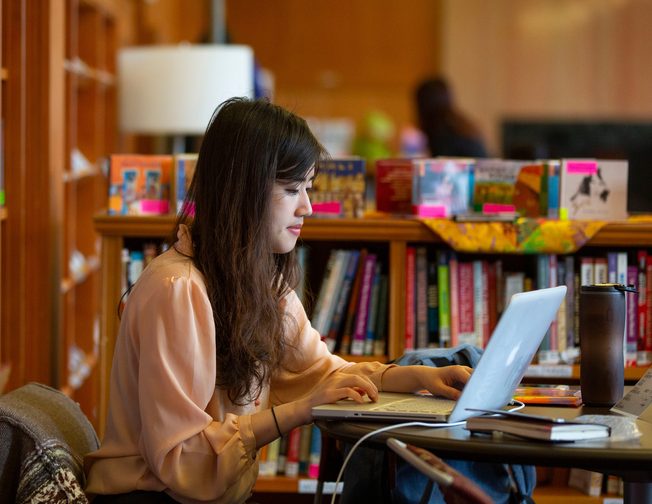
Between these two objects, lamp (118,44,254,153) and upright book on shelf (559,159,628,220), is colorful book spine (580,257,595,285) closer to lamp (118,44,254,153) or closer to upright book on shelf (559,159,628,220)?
upright book on shelf (559,159,628,220)

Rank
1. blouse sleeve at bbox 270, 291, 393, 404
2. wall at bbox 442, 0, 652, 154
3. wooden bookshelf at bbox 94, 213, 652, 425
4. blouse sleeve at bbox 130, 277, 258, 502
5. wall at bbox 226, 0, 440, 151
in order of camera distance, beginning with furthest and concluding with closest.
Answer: wall at bbox 226, 0, 440, 151
wall at bbox 442, 0, 652, 154
wooden bookshelf at bbox 94, 213, 652, 425
blouse sleeve at bbox 270, 291, 393, 404
blouse sleeve at bbox 130, 277, 258, 502

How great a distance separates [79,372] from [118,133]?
1.38 metres

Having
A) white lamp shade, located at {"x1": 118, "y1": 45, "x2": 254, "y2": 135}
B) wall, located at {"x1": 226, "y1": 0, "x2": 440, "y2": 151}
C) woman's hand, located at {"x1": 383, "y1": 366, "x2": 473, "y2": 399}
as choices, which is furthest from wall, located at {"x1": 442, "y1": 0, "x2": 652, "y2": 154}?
woman's hand, located at {"x1": 383, "y1": 366, "x2": 473, "y2": 399}

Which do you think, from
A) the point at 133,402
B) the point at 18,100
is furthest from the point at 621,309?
the point at 18,100

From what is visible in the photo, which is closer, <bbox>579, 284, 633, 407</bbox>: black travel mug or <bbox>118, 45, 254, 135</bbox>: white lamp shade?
<bbox>579, 284, 633, 407</bbox>: black travel mug

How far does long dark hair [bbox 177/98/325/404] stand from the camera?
176cm

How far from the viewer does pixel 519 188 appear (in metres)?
2.74

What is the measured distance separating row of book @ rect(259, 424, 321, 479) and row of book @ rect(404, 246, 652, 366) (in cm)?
36

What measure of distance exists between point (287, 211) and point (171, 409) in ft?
1.25

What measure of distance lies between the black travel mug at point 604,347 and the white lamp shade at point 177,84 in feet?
8.65

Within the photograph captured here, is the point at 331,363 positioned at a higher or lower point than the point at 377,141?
lower

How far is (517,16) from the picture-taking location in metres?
8.16

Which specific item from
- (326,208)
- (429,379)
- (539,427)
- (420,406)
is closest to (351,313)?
(326,208)

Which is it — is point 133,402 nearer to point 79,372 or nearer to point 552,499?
point 552,499
